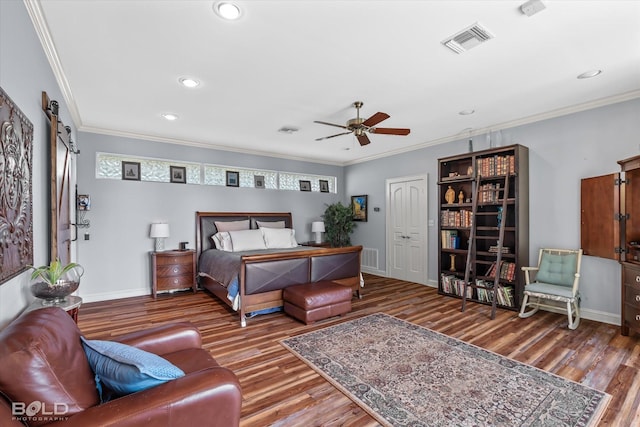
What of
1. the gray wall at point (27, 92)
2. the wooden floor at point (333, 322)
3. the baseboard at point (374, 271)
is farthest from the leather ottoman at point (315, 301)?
the baseboard at point (374, 271)

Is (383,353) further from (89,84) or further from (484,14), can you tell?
(89,84)

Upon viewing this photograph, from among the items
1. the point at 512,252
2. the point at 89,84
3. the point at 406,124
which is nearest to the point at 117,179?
the point at 89,84

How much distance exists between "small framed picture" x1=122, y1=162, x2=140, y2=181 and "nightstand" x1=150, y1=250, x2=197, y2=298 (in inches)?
50.9

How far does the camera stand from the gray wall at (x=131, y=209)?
4.73m

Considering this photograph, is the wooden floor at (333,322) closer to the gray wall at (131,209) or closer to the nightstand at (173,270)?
the nightstand at (173,270)

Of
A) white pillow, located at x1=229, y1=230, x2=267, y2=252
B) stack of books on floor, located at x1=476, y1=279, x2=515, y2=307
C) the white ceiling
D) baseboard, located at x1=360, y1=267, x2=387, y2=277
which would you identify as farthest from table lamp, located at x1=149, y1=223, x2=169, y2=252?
stack of books on floor, located at x1=476, y1=279, x2=515, y2=307

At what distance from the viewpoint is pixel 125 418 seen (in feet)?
3.70

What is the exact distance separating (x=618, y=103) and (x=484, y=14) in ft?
9.25

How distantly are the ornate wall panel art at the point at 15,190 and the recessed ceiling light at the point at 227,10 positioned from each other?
1286mm

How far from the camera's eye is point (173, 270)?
5.09 meters

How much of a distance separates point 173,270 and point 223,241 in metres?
0.91

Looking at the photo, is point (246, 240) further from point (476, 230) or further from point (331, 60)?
point (476, 230)

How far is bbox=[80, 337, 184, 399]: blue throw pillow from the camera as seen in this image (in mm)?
1303

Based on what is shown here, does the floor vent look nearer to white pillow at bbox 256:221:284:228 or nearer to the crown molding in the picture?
white pillow at bbox 256:221:284:228
